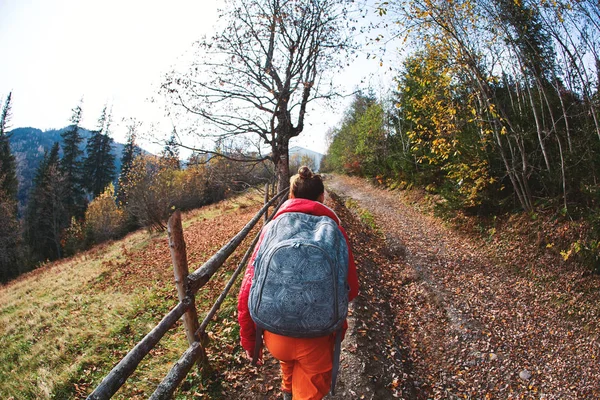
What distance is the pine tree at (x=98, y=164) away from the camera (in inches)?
1761

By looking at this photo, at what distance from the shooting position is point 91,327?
6.78 meters

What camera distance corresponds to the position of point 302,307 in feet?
5.77

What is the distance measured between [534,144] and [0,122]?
6221 cm

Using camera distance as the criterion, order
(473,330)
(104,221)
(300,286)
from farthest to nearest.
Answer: (104,221)
(473,330)
(300,286)

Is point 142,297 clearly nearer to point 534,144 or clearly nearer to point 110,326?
point 110,326

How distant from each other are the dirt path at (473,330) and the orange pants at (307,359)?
5.99ft

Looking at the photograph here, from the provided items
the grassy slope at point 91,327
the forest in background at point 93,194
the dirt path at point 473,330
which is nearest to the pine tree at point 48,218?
the forest in background at point 93,194

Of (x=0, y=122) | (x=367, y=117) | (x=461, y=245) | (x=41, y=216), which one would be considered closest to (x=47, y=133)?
(x=0, y=122)

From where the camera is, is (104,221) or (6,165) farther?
(6,165)

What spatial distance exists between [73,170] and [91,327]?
45.4 m

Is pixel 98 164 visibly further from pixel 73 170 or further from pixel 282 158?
pixel 282 158

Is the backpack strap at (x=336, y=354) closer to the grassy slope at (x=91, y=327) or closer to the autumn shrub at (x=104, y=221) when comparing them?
the grassy slope at (x=91, y=327)

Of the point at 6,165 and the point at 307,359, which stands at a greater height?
the point at 6,165

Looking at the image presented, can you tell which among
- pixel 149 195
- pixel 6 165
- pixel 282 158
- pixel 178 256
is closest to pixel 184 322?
pixel 178 256
